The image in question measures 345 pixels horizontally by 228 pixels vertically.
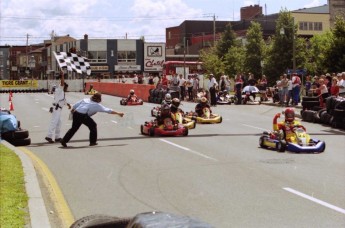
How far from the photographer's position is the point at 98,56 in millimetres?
99938

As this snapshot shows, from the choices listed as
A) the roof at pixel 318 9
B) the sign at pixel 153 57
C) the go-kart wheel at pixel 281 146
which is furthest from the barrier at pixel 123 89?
the roof at pixel 318 9

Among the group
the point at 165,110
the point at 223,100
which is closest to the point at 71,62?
the point at 223,100

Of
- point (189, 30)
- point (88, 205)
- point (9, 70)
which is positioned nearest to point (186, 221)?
point (88, 205)

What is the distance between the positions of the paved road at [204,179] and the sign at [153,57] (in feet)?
274

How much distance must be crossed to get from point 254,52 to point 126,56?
145 ft

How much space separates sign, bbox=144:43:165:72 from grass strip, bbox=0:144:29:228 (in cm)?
8950

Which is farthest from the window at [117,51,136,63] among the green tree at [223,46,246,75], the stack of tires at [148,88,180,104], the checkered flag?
the checkered flag

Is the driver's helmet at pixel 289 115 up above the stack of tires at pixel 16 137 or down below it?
above

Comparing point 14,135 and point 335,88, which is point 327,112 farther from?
point 14,135

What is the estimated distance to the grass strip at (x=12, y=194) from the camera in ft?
21.2

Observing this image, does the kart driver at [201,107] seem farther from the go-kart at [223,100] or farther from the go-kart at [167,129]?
the go-kart at [223,100]

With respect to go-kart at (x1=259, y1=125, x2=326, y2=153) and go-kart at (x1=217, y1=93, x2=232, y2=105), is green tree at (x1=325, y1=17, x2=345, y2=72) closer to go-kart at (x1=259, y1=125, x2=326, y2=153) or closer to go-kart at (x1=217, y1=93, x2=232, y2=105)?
go-kart at (x1=217, y1=93, x2=232, y2=105)

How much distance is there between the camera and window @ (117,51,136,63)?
101062 mm

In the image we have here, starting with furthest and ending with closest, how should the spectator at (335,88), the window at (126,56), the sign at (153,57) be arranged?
the window at (126,56)
the sign at (153,57)
the spectator at (335,88)
